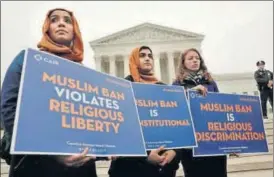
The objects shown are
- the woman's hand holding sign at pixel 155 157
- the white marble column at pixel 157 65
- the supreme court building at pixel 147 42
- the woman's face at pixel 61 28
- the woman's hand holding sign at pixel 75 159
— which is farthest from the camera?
the supreme court building at pixel 147 42

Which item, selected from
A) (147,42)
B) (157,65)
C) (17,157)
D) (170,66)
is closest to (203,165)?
(17,157)

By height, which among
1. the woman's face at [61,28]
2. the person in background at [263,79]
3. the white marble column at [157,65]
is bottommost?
the woman's face at [61,28]

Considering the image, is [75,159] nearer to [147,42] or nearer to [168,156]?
[168,156]

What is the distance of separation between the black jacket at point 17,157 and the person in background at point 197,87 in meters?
1.04

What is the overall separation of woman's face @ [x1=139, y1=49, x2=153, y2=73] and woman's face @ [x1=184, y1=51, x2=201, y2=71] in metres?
0.38

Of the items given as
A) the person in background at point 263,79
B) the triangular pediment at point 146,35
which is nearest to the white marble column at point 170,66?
the triangular pediment at point 146,35

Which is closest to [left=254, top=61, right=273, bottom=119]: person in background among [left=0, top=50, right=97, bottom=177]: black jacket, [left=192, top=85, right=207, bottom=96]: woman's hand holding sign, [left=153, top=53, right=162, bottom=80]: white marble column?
[left=192, top=85, right=207, bottom=96]: woman's hand holding sign

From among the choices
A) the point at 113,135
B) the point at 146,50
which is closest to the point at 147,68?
the point at 146,50

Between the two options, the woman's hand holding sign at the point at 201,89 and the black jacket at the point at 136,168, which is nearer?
the black jacket at the point at 136,168

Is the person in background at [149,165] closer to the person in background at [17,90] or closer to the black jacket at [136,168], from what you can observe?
the black jacket at [136,168]

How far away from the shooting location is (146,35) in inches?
1510

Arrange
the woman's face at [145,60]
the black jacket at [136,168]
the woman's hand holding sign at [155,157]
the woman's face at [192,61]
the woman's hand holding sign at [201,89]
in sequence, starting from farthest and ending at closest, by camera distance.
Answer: the woman's face at [192,61] < the woman's hand holding sign at [201,89] < the woman's face at [145,60] < the black jacket at [136,168] < the woman's hand holding sign at [155,157]

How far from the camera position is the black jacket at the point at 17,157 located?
5.33 feet

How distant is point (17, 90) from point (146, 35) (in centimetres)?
3713
